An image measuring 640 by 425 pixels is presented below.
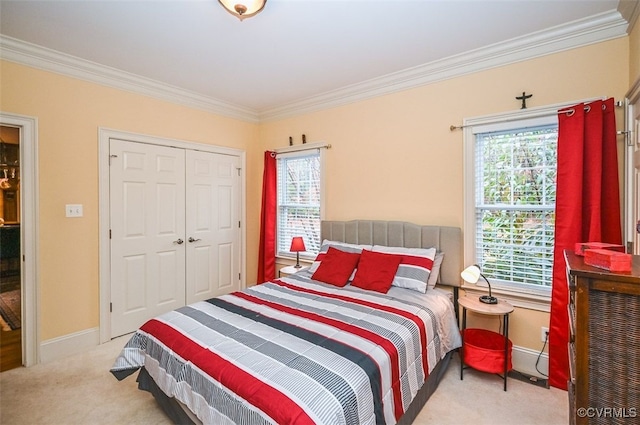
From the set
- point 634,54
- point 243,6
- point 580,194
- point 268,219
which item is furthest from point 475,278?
point 268,219

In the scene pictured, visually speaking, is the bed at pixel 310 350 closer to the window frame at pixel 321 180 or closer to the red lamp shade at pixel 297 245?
the red lamp shade at pixel 297 245

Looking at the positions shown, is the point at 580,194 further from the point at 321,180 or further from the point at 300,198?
the point at 300,198

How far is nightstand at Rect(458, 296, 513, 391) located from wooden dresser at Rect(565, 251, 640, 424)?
1219 millimetres

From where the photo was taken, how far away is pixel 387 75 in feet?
10.5

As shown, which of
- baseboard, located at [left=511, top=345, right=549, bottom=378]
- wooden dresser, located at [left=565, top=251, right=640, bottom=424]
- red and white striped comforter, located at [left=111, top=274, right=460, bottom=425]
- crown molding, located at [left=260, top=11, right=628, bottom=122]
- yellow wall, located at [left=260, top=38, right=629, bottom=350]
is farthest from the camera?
baseboard, located at [left=511, top=345, right=549, bottom=378]

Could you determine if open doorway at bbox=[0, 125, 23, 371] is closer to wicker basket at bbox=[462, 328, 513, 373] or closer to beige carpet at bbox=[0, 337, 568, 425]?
beige carpet at bbox=[0, 337, 568, 425]

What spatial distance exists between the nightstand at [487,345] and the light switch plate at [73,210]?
11.9ft

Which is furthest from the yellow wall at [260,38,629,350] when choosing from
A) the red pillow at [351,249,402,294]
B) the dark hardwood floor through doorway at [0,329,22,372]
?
the dark hardwood floor through doorway at [0,329,22,372]

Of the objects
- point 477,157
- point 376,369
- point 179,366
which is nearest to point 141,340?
point 179,366

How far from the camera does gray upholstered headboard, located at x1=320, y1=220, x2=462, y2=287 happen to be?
2.83 meters

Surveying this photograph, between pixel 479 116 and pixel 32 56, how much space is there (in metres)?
3.99

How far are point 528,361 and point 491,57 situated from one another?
2.63 m

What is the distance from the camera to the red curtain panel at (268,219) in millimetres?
4293

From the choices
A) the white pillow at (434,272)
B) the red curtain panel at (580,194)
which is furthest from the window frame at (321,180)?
the red curtain panel at (580,194)
